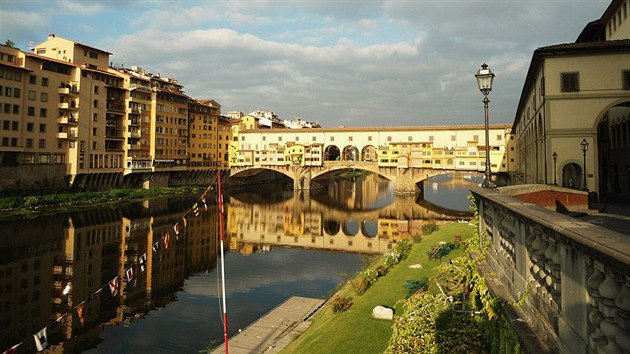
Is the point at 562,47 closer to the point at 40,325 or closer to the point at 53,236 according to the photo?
the point at 40,325

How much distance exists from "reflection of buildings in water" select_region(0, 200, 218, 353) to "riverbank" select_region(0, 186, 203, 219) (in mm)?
4323

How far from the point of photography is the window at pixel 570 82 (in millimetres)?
26391

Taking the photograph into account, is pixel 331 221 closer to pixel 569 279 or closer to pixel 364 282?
pixel 364 282

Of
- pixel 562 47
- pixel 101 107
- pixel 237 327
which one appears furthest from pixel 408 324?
pixel 101 107

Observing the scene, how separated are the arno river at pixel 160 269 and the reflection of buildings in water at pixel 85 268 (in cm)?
8

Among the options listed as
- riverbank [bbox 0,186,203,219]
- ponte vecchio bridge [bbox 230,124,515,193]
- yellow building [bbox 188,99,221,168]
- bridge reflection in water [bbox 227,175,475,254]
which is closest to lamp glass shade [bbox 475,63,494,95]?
bridge reflection in water [bbox 227,175,475,254]

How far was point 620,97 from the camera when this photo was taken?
1027 inches

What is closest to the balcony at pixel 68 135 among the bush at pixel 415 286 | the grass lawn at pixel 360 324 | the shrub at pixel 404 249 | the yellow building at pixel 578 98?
the shrub at pixel 404 249

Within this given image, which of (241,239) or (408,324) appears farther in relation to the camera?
(241,239)

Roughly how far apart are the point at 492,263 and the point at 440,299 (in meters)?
2.28

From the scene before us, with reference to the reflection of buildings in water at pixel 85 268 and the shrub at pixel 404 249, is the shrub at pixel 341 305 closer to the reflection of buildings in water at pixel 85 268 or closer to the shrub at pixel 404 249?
the reflection of buildings in water at pixel 85 268

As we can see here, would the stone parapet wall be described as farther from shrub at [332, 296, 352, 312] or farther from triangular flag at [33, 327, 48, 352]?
triangular flag at [33, 327, 48, 352]

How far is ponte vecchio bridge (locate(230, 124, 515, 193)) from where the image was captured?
3076 inches

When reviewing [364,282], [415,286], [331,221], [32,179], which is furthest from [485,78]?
[32,179]
